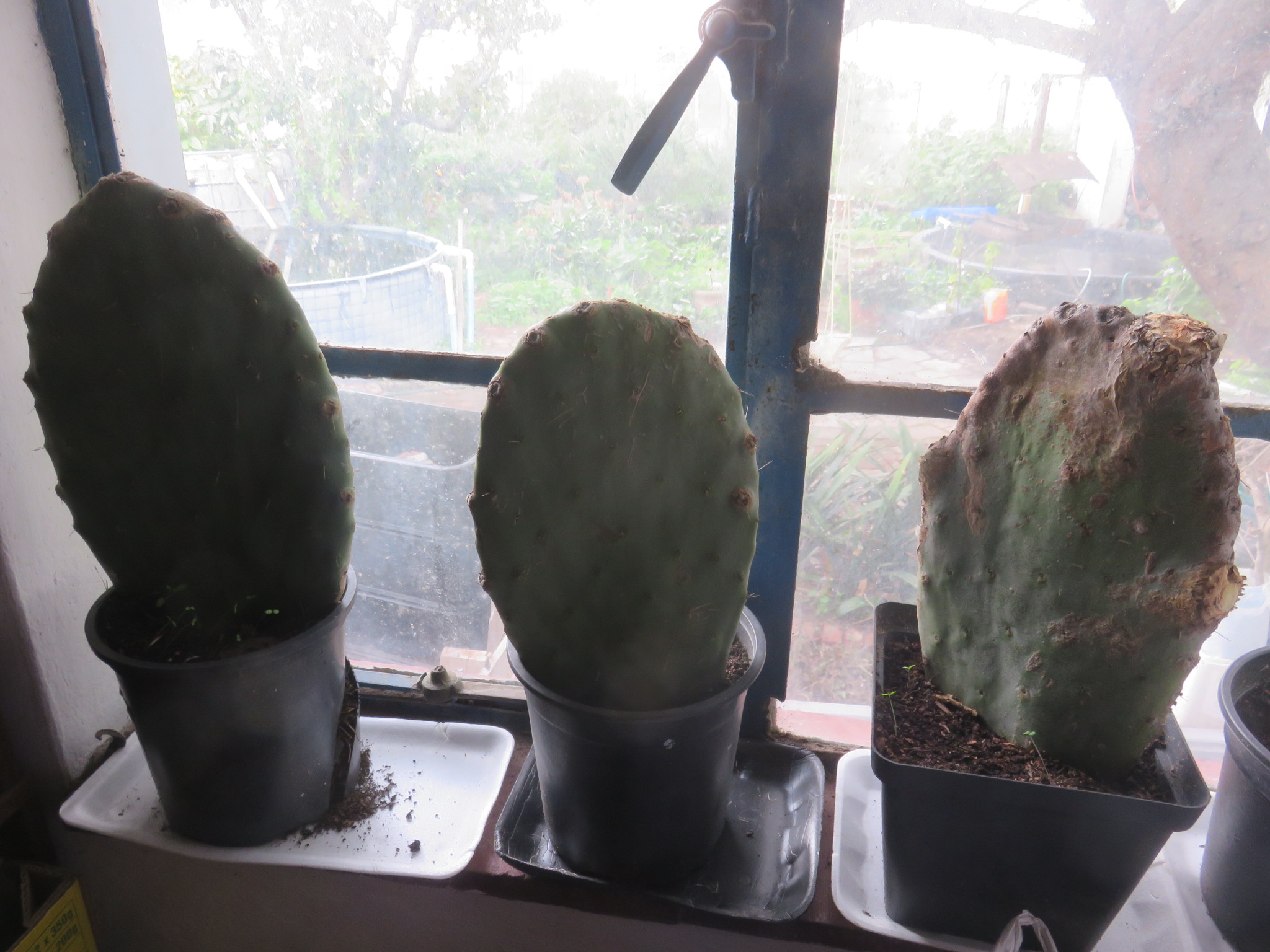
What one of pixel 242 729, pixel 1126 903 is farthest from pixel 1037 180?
pixel 242 729

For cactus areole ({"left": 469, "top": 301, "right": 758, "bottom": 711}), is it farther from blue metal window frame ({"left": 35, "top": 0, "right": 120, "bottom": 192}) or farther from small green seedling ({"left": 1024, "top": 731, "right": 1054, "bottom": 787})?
blue metal window frame ({"left": 35, "top": 0, "right": 120, "bottom": 192})

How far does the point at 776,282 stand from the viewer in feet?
2.73

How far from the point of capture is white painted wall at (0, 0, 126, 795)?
88 cm

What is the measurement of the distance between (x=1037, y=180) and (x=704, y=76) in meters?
0.34

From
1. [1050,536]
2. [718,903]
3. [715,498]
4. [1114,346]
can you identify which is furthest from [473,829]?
[1114,346]

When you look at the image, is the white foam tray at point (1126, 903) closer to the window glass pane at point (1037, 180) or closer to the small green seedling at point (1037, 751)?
the small green seedling at point (1037, 751)

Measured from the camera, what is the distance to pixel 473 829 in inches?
37.7

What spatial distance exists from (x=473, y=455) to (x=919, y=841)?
67cm

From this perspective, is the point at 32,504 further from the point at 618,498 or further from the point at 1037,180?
the point at 1037,180

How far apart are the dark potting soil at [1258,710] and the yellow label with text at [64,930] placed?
126cm

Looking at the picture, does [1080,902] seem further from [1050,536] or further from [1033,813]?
[1050,536]

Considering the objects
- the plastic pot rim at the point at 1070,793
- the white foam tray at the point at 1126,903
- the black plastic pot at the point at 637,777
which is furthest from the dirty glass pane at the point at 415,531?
the plastic pot rim at the point at 1070,793

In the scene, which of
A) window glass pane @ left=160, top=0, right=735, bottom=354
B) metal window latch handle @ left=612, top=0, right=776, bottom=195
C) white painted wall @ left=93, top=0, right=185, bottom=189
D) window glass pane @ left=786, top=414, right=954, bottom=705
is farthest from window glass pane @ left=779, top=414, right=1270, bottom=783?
white painted wall @ left=93, top=0, right=185, bottom=189

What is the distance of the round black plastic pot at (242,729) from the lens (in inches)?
30.9
